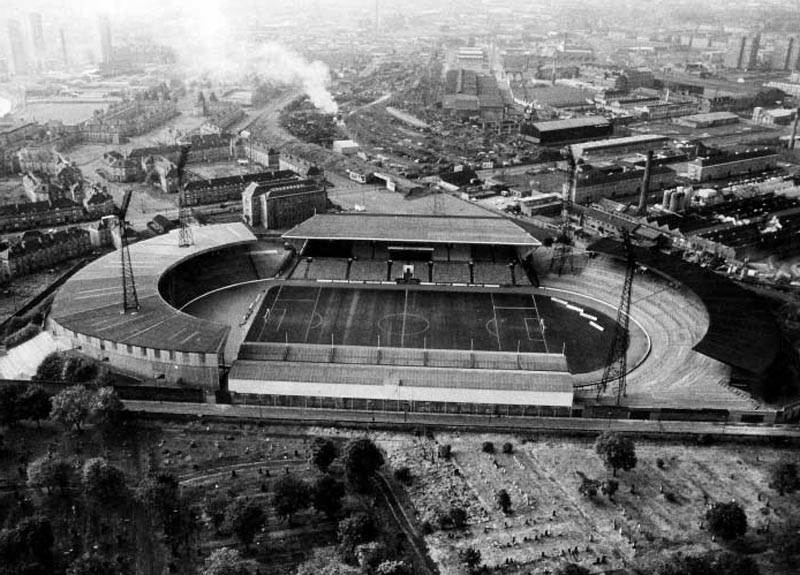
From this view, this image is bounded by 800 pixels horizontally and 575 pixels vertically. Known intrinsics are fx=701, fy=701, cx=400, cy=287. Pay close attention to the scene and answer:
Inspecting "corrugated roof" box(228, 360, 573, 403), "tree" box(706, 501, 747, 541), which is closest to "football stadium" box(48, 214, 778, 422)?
"corrugated roof" box(228, 360, 573, 403)

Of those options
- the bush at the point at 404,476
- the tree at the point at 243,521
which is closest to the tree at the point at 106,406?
the tree at the point at 243,521

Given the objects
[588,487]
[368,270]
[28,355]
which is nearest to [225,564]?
[588,487]

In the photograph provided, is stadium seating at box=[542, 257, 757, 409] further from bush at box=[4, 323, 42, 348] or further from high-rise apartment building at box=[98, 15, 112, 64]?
high-rise apartment building at box=[98, 15, 112, 64]

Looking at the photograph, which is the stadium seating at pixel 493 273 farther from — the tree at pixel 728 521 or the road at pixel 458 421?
the tree at pixel 728 521

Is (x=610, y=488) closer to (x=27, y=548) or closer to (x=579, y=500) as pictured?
(x=579, y=500)

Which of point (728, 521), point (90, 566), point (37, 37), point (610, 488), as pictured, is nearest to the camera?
point (90, 566)

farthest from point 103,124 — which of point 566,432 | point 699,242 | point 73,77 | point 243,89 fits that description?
point 566,432
